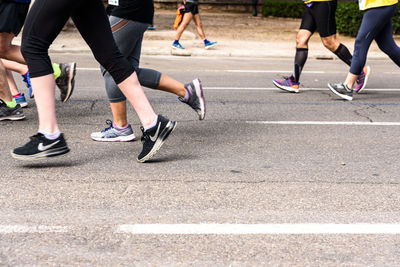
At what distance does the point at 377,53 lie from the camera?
510 inches

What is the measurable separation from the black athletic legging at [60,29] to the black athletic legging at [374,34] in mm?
3616

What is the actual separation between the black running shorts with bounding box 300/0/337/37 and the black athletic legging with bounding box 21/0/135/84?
375 cm

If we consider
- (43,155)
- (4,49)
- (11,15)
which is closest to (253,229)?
(43,155)

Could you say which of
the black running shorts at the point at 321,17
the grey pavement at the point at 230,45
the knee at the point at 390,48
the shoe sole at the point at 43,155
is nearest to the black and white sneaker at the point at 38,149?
the shoe sole at the point at 43,155

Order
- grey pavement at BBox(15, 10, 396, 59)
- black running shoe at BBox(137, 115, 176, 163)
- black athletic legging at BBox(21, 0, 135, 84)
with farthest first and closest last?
grey pavement at BBox(15, 10, 396, 59)
black running shoe at BBox(137, 115, 176, 163)
black athletic legging at BBox(21, 0, 135, 84)

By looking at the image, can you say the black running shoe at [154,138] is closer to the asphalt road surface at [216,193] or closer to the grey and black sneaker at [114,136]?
the asphalt road surface at [216,193]

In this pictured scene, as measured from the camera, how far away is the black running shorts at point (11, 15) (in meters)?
5.52

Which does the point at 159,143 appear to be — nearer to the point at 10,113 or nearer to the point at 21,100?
the point at 10,113

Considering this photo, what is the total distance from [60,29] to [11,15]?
1755 mm

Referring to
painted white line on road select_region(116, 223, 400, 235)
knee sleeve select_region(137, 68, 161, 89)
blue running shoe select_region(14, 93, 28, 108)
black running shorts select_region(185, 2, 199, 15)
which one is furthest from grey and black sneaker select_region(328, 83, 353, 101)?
black running shorts select_region(185, 2, 199, 15)

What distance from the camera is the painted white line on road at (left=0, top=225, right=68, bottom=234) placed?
3.00m

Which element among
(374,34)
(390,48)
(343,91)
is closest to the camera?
(374,34)

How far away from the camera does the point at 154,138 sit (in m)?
4.27

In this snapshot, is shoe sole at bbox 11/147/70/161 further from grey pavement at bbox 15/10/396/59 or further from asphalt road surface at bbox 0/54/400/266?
grey pavement at bbox 15/10/396/59
